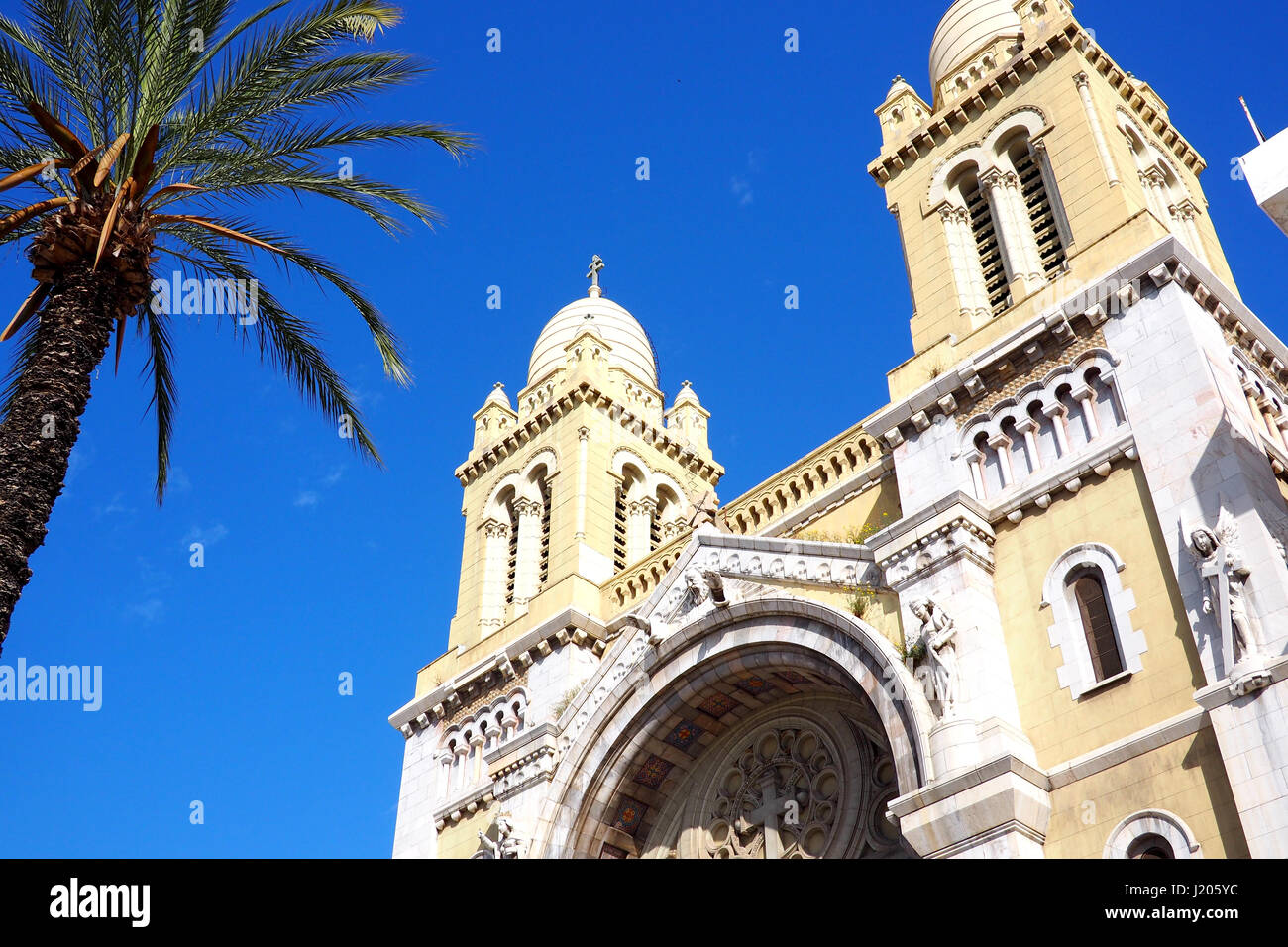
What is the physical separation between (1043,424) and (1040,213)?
520cm

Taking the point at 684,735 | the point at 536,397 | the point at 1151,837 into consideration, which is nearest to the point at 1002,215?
the point at 684,735

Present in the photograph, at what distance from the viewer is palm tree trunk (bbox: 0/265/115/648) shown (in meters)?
12.2

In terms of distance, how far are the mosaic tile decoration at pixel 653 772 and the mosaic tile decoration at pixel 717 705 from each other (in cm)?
121

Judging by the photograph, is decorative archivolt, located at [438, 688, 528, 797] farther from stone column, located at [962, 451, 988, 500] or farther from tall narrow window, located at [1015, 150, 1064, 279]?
tall narrow window, located at [1015, 150, 1064, 279]

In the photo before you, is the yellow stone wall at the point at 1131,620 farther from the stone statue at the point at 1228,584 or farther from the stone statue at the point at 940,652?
the stone statue at the point at 940,652

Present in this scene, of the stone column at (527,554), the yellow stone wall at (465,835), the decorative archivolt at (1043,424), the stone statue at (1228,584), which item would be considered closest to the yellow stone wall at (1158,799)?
the stone statue at (1228,584)

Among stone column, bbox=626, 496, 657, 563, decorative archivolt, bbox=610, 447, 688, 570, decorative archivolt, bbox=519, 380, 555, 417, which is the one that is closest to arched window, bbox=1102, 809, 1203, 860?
decorative archivolt, bbox=610, 447, 688, 570

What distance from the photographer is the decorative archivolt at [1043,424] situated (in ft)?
60.5

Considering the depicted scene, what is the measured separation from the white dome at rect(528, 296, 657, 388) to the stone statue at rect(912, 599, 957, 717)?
16398 millimetres

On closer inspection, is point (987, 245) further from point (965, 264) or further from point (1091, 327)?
point (1091, 327)
